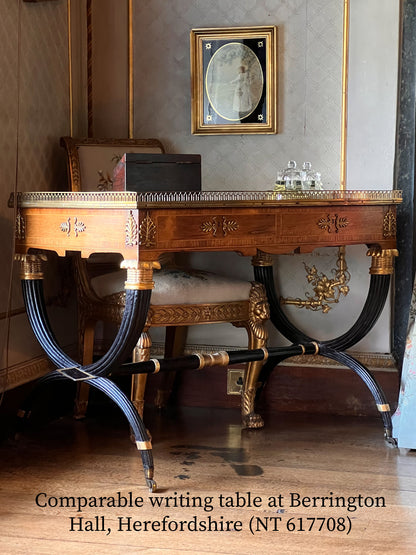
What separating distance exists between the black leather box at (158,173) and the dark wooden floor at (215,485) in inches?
39.1

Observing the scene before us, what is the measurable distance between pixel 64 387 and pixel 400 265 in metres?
1.56

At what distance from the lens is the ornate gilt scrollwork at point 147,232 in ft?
8.95

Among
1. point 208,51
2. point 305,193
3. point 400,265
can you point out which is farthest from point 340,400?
point 208,51

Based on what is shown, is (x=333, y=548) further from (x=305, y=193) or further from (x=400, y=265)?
(x=400, y=265)

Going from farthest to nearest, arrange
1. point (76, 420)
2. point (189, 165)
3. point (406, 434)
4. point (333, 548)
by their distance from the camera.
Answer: point (76, 420) < point (406, 434) < point (189, 165) < point (333, 548)

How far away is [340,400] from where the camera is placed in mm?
3793

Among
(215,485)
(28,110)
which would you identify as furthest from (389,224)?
(28,110)

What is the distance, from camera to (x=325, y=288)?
369 cm

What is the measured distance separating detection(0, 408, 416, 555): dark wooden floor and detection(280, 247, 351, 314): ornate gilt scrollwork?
0.49 metres

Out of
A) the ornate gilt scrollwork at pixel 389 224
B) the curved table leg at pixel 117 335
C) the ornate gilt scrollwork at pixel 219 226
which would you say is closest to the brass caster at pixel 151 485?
the curved table leg at pixel 117 335

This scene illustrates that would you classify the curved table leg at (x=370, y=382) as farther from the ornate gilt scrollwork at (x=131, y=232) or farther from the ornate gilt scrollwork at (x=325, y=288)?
the ornate gilt scrollwork at (x=131, y=232)

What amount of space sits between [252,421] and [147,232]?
115 centimetres

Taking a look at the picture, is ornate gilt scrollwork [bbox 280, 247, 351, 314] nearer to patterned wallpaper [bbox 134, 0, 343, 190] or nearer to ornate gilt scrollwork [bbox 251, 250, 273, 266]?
ornate gilt scrollwork [bbox 251, 250, 273, 266]

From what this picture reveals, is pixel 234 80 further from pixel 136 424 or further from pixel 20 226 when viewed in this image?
pixel 136 424
